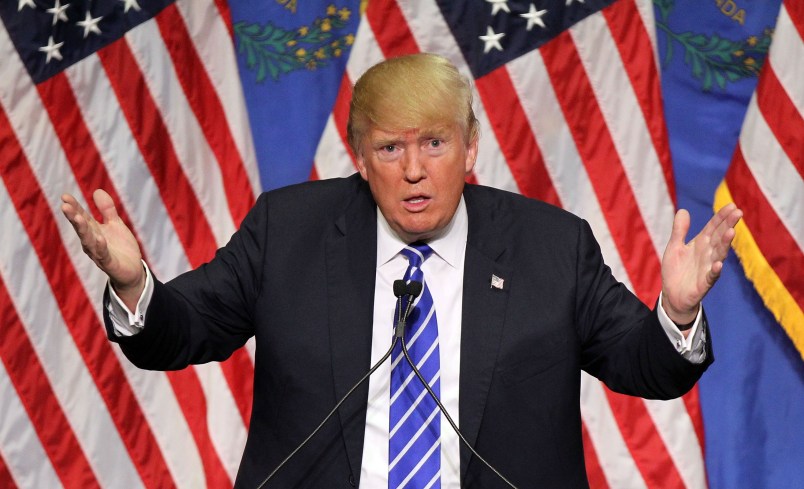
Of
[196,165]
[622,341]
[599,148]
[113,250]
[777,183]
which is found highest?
[113,250]

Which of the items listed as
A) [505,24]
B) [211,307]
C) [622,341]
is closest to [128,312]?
[211,307]

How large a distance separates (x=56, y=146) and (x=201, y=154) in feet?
1.51

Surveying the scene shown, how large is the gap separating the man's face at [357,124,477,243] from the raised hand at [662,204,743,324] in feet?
1.42

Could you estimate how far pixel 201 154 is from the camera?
3.85m

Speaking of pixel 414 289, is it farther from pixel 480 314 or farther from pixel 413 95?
pixel 413 95

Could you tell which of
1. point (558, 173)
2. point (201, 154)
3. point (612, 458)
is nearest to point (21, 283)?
point (201, 154)

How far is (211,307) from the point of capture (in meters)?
2.27

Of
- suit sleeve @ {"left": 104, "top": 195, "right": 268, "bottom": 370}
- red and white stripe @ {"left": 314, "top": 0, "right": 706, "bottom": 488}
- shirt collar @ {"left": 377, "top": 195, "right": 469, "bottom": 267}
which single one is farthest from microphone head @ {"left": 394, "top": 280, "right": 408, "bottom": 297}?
red and white stripe @ {"left": 314, "top": 0, "right": 706, "bottom": 488}

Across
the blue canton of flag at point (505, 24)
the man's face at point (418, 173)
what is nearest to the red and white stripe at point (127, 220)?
the blue canton of flag at point (505, 24)

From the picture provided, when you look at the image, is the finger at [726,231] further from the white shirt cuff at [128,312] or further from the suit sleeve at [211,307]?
the white shirt cuff at [128,312]

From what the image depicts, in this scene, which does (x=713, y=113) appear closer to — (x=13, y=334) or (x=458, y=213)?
(x=458, y=213)

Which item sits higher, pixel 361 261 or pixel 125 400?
pixel 361 261

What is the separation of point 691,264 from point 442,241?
503 mm

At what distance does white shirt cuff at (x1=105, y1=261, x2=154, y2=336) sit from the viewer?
207 cm
